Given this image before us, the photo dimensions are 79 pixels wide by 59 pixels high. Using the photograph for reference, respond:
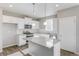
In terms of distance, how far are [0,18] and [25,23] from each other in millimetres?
521

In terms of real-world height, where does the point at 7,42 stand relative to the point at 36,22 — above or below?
below

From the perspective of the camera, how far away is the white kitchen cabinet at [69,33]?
4.59 feet

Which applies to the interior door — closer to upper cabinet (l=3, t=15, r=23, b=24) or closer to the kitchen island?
the kitchen island

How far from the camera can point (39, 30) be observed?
158 cm

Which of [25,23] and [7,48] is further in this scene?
[25,23]

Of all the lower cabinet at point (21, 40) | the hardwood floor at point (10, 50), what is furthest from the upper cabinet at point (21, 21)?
the hardwood floor at point (10, 50)

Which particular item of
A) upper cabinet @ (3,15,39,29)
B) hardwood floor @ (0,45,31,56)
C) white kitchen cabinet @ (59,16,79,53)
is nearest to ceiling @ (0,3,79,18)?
upper cabinet @ (3,15,39,29)

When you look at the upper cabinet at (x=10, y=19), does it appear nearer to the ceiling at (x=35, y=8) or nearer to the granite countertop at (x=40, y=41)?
the ceiling at (x=35, y=8)

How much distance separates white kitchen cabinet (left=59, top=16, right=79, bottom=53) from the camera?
140 cm

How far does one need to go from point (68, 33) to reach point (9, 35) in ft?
4.08

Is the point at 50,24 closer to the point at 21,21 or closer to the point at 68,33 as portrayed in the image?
the point at 68,33

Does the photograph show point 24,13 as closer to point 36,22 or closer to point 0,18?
point 36,22

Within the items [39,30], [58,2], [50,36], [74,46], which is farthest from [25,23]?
[74,46]

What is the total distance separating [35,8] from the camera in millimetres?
1513
